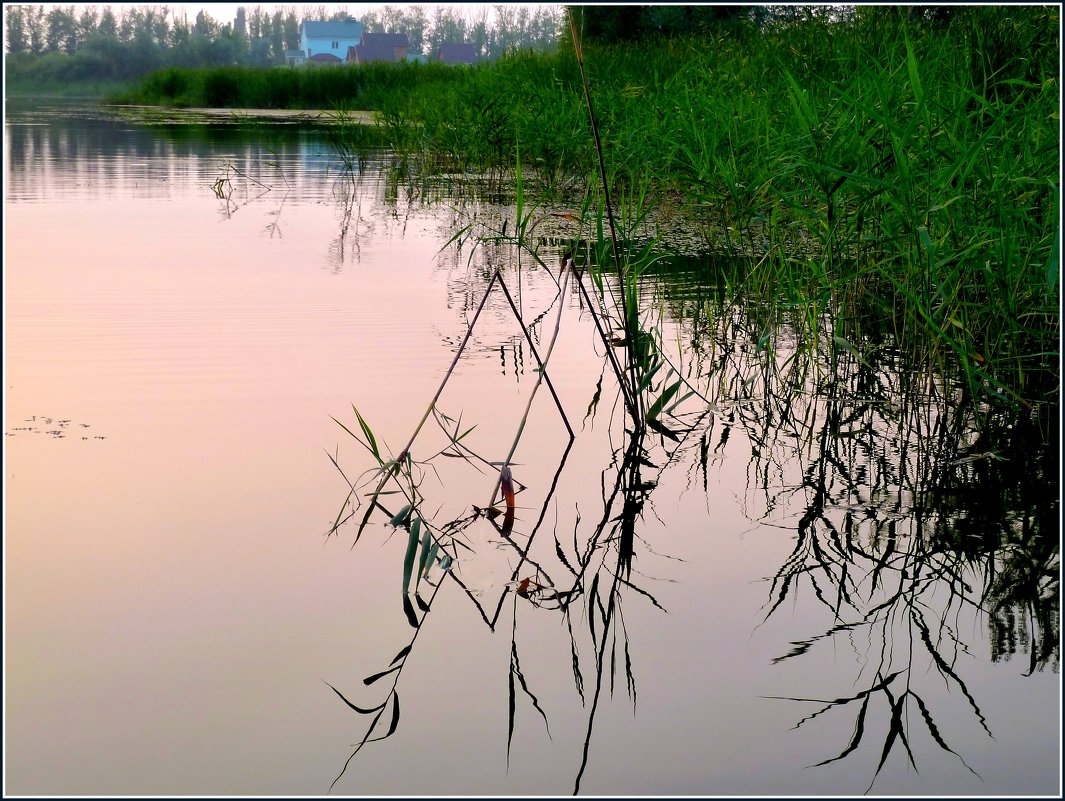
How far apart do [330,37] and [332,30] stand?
136 centimetres

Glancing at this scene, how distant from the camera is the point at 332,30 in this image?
3005 centimetres

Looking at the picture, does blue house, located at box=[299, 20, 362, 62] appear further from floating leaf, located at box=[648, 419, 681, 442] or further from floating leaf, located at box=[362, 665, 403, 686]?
floating leaf, located at box=[362, 665, 403, 686]

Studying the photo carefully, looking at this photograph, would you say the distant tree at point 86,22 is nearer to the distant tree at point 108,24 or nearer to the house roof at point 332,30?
the distant tree at point 108,24

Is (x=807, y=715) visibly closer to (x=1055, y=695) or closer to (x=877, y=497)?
(x=1055, y=695)

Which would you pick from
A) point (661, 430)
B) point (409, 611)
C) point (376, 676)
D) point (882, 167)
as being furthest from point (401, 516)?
point (882, 167)

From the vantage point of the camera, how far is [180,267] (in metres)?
5.19

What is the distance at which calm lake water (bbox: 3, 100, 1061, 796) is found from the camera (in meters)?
1.66

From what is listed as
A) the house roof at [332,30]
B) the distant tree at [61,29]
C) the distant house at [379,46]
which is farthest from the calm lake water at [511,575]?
the distant tree at [61,29]

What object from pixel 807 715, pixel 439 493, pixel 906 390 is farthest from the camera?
pixel 906 390

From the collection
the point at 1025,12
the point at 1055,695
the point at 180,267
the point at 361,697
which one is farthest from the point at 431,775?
the point at 1025,12

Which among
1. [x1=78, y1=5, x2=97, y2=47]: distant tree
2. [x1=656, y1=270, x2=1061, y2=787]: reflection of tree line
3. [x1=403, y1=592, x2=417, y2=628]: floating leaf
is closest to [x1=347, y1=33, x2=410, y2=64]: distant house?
[x1=78, y1=5, x2=97, y2=47]: distant tree

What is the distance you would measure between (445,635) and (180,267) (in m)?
3.69

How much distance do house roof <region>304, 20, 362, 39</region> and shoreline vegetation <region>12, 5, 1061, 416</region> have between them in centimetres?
2187

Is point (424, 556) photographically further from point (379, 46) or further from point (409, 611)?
point (379, 46)
